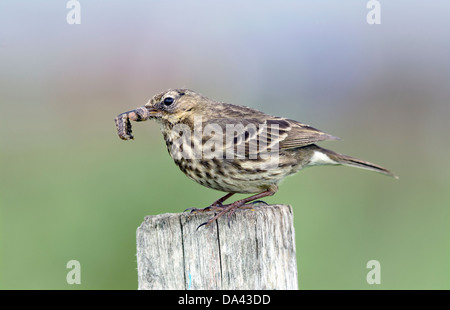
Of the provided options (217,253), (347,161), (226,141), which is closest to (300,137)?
(347,161)

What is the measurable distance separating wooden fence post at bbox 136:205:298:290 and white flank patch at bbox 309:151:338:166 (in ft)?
8.32

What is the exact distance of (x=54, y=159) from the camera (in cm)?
1216

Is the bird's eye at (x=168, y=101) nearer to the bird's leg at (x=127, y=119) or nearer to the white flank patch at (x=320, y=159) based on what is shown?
the bird's leg at (x=127, y=119)

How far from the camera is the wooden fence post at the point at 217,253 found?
507 cm

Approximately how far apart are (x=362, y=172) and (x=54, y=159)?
614 cm

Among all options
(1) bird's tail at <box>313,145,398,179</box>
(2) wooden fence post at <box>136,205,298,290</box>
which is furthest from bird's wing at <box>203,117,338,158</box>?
(2) wooden fence post at <box>136,205,298,290</box>

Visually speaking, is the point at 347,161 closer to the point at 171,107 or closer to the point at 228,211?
the point at 171,107

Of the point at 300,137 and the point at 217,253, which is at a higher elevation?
the point at 300,137

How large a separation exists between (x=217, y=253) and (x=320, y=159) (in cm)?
301

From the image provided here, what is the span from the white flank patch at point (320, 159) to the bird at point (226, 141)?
67 mm

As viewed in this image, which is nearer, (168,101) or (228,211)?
(228,211)

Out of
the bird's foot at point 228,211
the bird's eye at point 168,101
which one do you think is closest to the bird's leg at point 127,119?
the bird's eye at point 168,101

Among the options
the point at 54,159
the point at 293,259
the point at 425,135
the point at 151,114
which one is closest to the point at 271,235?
the point at 293,259

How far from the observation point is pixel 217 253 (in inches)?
201
